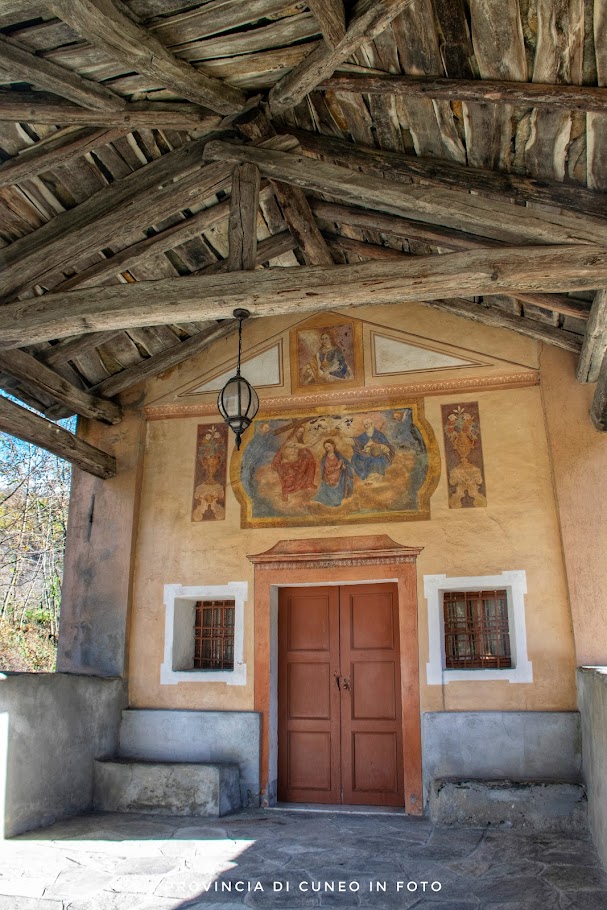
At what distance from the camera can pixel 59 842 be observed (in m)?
5.63

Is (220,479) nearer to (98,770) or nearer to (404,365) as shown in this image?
(404,365)

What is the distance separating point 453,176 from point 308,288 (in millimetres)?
1426

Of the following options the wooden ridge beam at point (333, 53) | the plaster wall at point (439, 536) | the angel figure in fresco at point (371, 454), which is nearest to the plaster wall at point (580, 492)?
the plaster wall at point (439, 536)

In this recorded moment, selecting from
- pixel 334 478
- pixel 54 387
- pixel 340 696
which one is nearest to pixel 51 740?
pixel 340 696

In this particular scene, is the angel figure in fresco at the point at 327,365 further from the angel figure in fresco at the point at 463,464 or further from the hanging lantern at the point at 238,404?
the hanging lantern at the point at 238,404

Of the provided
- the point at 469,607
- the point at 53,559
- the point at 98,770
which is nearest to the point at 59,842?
the point at 98,770

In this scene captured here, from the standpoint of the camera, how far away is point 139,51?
178 inches

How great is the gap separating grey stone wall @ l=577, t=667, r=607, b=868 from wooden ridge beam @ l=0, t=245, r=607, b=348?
2.72m

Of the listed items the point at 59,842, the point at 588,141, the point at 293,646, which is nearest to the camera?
the point at 588,141

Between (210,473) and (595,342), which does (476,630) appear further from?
(210,473)

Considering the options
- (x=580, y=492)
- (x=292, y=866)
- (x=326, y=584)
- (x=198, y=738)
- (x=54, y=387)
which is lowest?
(x=292, y=866)

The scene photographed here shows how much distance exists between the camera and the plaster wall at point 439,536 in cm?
665

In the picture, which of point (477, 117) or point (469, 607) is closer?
point (477, 117)

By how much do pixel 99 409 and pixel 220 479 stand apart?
61.0 inches
